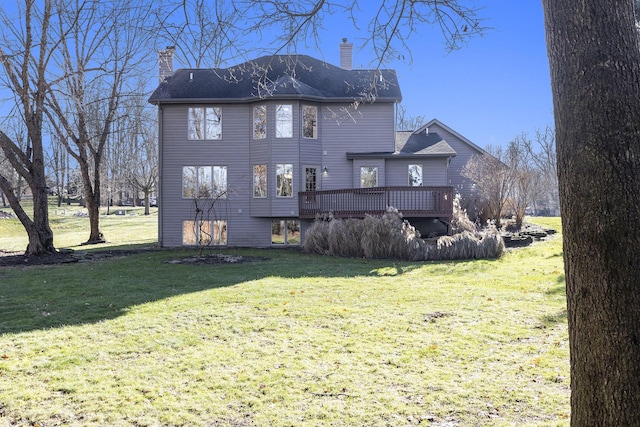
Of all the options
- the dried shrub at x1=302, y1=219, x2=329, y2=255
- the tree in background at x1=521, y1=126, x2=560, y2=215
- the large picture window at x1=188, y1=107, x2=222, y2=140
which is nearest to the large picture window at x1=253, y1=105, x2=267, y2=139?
the large picture window at x1=188, y1=107, x2=222, y2=140

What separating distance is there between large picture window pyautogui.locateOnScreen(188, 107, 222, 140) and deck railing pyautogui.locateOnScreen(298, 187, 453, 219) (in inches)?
188

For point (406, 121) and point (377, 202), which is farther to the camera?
point (406, 121)

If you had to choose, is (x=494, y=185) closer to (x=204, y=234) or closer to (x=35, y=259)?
(x=204, y=234)

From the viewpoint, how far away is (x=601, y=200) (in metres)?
2.27

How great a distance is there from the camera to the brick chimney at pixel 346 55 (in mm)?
22422

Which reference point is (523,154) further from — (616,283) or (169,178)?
(616,283)

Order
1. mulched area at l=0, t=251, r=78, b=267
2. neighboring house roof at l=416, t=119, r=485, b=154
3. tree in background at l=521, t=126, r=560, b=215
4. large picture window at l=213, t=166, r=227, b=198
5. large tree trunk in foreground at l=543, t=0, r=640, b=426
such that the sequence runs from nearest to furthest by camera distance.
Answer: large tree trunk in foreground at l=543, t=0, r=640, b=426 → mulched area at l=0, t=251, r=78, b=267 → large picture window at l=213, t=166, r=227, b=198 → neighboring house roof at l=416, t=119, r=485, b=154 → tree in background at l=521, t=126, r=560, b=215

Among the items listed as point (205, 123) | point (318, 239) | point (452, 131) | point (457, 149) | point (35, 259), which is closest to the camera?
point (35, 259)

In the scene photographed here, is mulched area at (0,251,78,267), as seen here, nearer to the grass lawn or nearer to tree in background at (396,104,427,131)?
the grass lawn

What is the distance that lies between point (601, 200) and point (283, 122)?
59.4ft

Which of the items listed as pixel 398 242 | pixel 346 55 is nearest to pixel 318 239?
pixel 398 242

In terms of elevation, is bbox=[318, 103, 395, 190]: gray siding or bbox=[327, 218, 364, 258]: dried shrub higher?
bbox=[318, 103, 395, 190]: gray siding

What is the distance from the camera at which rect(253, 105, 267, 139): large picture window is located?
20.0 metres

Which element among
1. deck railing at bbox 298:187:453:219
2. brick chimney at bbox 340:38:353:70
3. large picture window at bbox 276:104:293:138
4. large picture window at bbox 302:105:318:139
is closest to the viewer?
deck railing at bbox 298:187:453:219
